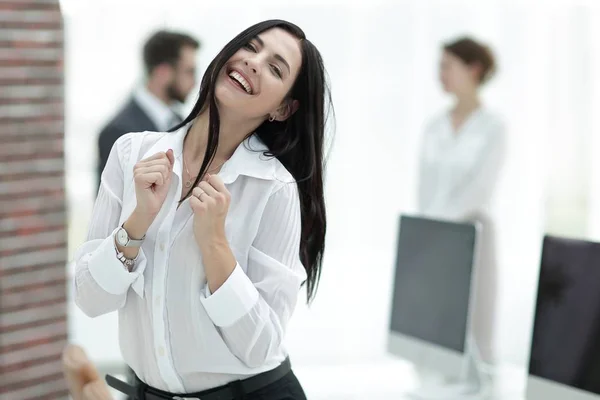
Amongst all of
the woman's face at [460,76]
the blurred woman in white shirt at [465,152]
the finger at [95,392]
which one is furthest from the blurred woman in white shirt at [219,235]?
the woman's face at [460,76]

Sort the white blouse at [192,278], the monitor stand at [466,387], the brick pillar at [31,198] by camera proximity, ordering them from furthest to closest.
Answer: the brick pillar at [31,198], the monitor stand at [466,387], the white blouse at [192,278]

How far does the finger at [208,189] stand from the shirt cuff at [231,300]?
13 centimetres

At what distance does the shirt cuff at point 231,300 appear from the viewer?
4.58 ft

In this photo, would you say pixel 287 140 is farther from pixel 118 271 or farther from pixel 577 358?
pixel 577 358

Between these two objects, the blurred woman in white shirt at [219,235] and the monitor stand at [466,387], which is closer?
the blurred woman in white shirt at [219,235]

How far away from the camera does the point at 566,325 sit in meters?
2.06

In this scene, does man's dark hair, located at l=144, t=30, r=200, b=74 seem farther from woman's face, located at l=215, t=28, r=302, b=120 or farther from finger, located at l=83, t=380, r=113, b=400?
finger, located at l=83, t=380, r=113, b=400

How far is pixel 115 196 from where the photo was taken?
4.80 ft

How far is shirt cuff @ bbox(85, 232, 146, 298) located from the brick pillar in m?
1.96

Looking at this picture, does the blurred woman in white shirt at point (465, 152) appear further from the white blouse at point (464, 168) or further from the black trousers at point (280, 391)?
the black trousers at point (280, 391)

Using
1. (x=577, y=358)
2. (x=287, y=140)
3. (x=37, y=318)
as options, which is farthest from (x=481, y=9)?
(x=287, y=140)

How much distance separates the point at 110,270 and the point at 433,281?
1.28 m

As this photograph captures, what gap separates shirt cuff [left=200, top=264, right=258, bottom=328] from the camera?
1.40m

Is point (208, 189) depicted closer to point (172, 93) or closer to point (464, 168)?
point (172, 93)
